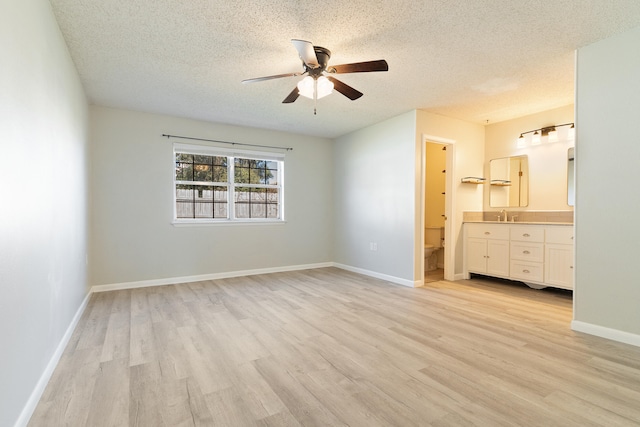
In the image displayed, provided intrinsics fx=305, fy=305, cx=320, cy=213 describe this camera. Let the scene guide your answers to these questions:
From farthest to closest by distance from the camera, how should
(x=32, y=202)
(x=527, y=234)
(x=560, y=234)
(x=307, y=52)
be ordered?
1. (x=527, y=234)
2. (x=560, y=234)
3. (x=307, y=52)
4. (x=32, y=202)

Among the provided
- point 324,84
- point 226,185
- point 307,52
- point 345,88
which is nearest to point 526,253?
point 345,88

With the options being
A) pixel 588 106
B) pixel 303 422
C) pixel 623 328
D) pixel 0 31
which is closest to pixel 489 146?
pixel 588 106

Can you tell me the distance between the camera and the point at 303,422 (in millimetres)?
1542

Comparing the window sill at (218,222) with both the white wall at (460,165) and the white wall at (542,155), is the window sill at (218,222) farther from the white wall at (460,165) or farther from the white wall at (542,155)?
the white wall at (542,155)

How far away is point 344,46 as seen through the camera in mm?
2637

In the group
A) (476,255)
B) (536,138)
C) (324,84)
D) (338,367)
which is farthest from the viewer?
(476,255)

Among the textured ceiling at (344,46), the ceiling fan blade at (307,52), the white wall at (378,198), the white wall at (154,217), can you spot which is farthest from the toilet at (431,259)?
the ceiling fan blade at (307,52)

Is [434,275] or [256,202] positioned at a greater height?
[256,202]

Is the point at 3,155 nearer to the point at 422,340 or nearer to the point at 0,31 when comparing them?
the point at 0,31

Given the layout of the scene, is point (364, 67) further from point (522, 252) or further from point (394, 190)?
point (522, 252)

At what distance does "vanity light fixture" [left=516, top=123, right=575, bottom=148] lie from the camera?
13.5 feet

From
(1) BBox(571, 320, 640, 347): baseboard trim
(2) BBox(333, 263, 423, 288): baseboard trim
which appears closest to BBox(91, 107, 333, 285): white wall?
(2) BBox(333, 263, 423, 288): baseboard trim

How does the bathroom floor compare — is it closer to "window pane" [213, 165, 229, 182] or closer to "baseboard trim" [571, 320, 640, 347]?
"baseboard trim" [571, 320, 640, 347]

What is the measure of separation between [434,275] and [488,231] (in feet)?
3.76
